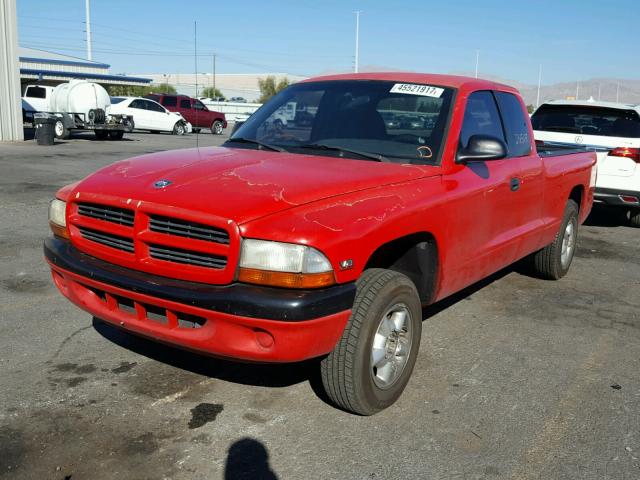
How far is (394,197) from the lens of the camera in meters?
3.50

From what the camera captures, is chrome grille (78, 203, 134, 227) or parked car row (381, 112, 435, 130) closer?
chrome grille (78, 203, 134, 227)

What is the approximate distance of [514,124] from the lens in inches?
205

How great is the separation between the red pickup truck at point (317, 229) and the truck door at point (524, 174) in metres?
0.07

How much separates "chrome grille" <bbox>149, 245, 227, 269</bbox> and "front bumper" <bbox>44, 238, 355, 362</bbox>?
0.10 meters

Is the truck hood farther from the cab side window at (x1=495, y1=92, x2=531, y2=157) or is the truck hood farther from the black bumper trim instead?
the cab side window at (x1=495, y1=92, x2=531, y2=157)

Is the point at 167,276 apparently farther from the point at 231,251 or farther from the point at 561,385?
the point at 561,385

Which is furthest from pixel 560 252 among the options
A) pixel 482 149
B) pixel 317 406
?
pixel 317 406

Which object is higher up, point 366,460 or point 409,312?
point 409,312

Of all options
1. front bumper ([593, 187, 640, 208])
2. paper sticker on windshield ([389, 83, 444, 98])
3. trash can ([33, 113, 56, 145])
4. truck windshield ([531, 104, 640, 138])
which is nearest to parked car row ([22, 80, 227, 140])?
trash can ([33, 113, 56, 145])

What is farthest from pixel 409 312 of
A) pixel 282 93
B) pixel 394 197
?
pixel 282 93

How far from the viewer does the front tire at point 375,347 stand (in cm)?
324

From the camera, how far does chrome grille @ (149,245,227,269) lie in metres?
3.07

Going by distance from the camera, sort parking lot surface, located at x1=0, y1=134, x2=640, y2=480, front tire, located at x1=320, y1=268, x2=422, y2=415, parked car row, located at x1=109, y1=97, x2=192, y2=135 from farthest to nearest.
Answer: parked car row, located at x1=109, y1=97, x2=192, y2=135, front tire, located at x1=320, y1=268, x2=422, y2=415, parking lot surface, located at x1=0, y1=134, x2=640, y2=480

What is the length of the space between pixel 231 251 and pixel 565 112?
7.84 meters
